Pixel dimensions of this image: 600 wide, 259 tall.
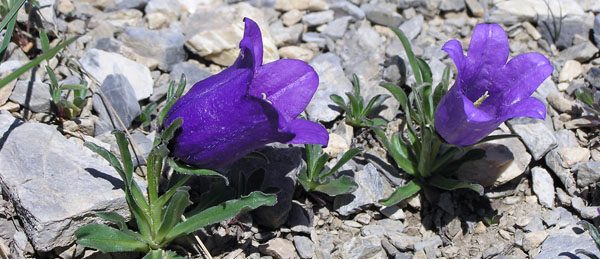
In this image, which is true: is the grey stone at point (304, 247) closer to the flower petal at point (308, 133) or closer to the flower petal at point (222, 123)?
the flower petal at point (222, 123)

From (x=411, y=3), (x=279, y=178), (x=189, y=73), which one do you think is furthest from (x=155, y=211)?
(x=411, y=3)

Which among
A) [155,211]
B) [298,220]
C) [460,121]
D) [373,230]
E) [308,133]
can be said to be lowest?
[373,230]

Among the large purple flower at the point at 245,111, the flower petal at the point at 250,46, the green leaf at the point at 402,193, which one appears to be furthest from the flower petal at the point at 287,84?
the green leaf at the point at 402,193

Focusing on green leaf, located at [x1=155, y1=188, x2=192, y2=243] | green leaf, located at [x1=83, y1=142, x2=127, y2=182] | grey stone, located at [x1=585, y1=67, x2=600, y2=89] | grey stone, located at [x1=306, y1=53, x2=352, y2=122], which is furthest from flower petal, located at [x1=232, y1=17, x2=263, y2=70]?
grey stone, located at [x1=585, y1=67, x2=600, y2=89]

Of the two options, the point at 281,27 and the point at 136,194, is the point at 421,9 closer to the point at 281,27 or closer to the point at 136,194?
the point at 281,27

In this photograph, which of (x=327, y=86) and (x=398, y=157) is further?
(x=327, y=86)

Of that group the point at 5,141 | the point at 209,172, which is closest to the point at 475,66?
the point at 209,172

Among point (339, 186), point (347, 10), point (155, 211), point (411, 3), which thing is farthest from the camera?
point (411, 3)

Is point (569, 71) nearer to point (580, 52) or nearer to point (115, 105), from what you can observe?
point (580, 52)
